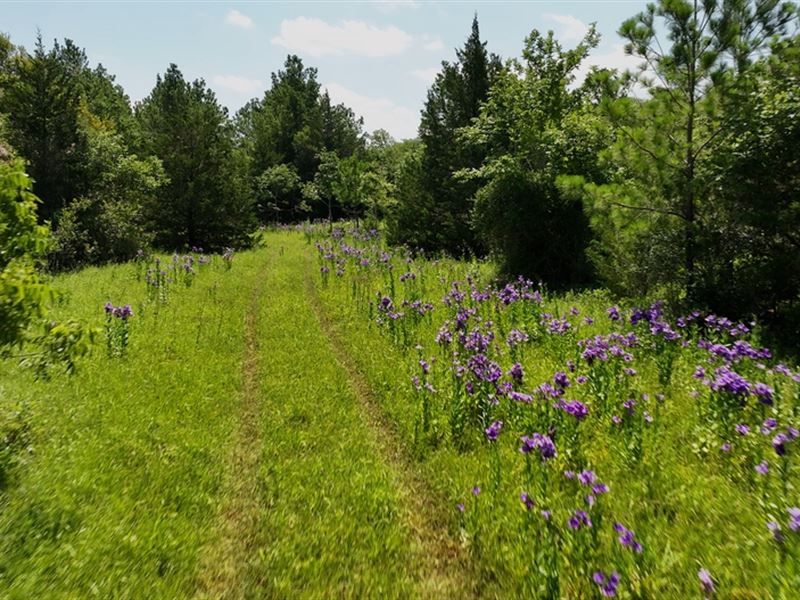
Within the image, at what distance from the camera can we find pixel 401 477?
5.33 meters

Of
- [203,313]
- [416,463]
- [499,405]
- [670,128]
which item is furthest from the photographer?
[203,313]

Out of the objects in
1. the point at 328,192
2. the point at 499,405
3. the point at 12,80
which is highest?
the point at 12,80

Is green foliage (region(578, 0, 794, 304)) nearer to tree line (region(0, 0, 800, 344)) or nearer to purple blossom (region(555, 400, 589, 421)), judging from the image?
tree line (region(0, 0, 800, 344))

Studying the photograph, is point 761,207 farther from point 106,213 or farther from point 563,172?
point 106,213

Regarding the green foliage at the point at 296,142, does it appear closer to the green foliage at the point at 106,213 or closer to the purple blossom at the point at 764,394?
the green foliage at the point at 106,213

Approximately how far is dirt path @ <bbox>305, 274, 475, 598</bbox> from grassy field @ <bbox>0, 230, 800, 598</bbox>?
0.07 ft

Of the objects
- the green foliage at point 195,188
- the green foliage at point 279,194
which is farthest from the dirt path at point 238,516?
the green foliage at point 279,194

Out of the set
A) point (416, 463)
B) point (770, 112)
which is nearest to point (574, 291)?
point (770, 112)

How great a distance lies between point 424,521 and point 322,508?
1.09m

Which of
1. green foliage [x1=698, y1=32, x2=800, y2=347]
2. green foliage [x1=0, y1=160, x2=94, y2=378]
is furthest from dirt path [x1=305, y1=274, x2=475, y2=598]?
green foliage [x1=698, y1=32, x2=800, y2=347]

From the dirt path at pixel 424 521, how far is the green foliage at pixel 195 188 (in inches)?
956

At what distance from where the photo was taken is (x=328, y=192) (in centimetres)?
4547

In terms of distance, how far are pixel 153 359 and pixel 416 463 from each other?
588 centimetres

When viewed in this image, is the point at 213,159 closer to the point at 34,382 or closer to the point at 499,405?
the point at 34,382
